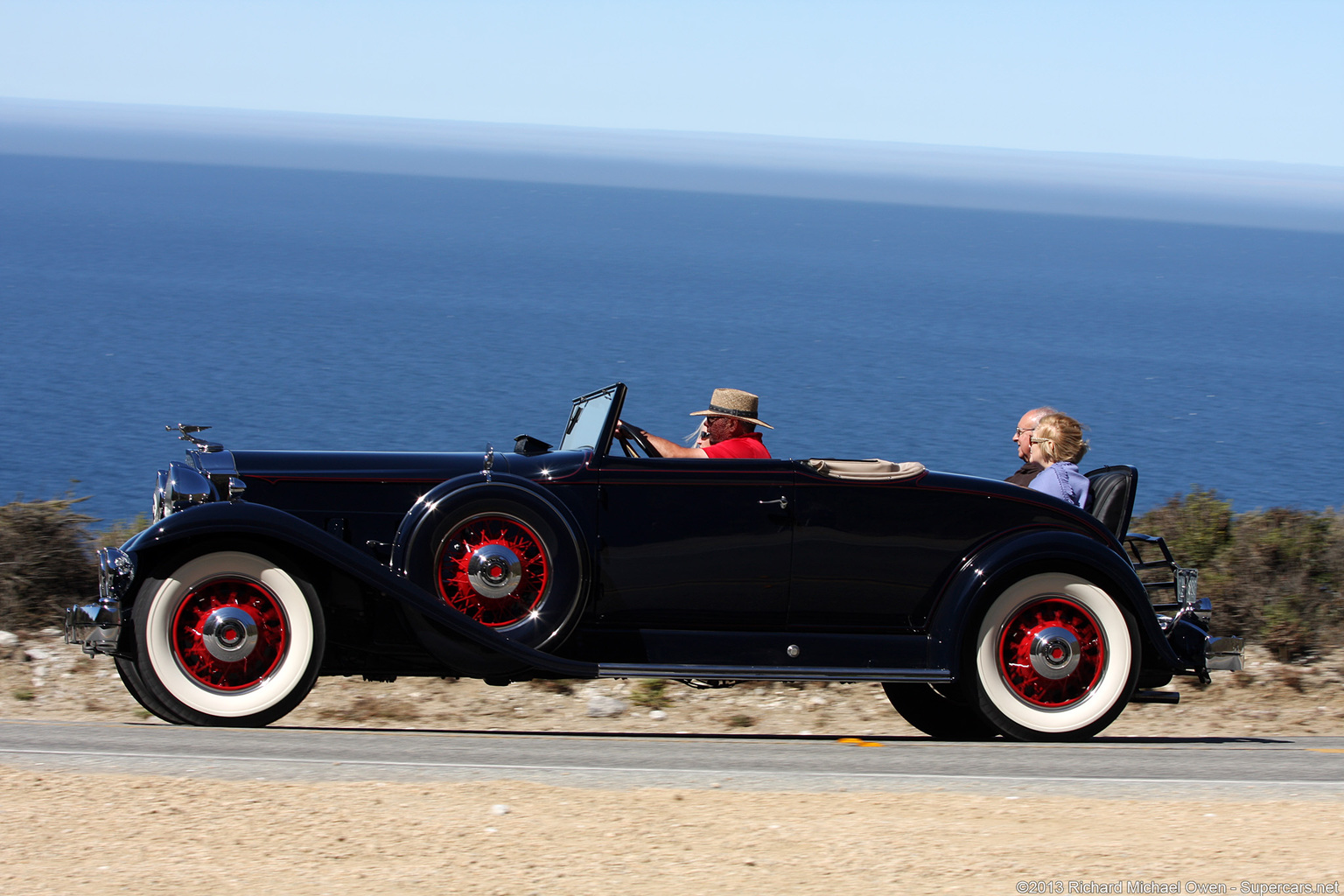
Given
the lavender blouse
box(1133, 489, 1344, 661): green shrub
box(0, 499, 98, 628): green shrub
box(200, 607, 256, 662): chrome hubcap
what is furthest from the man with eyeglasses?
box(0, 499, 98, 628): green shrub

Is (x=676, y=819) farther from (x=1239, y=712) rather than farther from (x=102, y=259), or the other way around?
(x=102, y=259)

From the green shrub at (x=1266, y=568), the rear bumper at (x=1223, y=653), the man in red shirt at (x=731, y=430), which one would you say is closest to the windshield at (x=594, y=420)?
the man in red shirt at (x=731, y=430)

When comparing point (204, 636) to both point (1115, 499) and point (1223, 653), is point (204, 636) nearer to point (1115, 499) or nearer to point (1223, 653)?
point (1115, 499)

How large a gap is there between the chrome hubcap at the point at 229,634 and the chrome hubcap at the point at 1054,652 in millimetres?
3287

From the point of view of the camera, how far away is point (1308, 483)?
28.6m

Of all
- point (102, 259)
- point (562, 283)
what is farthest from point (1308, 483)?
point (102, 259)

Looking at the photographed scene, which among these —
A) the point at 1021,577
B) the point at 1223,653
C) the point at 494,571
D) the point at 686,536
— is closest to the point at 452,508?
the point at 494,571

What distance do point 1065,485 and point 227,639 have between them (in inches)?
148

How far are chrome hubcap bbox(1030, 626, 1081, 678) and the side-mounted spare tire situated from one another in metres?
2.00

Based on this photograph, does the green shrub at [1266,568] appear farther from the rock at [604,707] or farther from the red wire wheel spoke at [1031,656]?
the rock at [604,707]

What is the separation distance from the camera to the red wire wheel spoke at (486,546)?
573 cm

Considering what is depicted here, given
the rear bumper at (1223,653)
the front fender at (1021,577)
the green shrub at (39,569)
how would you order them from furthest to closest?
the green shrub at (39,569), the rear bumper at (1223,653), the front fender at (1021,577)

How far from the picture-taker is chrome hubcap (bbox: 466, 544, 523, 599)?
5742 millimetres

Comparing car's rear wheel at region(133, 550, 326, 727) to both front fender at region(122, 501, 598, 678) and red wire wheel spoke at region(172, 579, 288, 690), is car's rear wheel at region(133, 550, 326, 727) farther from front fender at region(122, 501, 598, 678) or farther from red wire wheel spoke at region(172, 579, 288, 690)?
front fender at region(122, 501, 598, 678)
